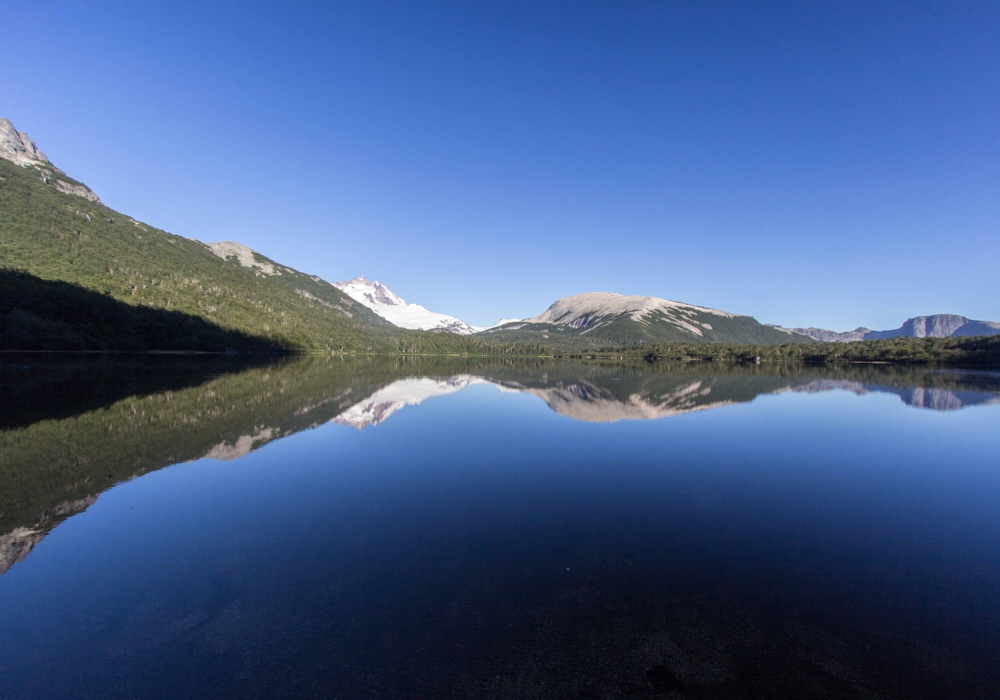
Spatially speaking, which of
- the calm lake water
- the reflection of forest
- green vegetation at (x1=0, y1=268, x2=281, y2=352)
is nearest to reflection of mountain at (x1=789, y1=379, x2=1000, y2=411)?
the reflection of forest

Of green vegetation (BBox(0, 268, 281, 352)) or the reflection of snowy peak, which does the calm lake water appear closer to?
the reflection of snowy peak

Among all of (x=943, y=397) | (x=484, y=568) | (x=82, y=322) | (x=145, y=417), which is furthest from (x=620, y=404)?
(x=82, y=322)

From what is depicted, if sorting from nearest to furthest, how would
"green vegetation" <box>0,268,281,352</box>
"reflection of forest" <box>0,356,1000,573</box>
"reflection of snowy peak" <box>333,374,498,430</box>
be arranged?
1. "reflection of forest" <box>0,356,1000,573</box>
2. "reflection of snowy peak" <box>333,374,498,430</box>
3. "green vegetation" <box>0,268,281,352</box>

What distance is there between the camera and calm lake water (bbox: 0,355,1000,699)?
805 cm

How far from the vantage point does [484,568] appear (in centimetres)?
1212

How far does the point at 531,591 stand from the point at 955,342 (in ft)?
840

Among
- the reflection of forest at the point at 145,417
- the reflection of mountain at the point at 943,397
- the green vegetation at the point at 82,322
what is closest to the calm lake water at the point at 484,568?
the reflection of forest at the point at 145,417

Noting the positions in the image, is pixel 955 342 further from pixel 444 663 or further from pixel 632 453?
pixel 444 663

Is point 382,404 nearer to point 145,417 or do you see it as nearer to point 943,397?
point 145,417

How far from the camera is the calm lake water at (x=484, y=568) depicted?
8.05 m

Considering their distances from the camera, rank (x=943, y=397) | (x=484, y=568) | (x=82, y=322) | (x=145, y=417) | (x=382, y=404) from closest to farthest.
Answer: (x=484, y=568), (x=145, y=417), (x=382, y=404), (x=943, y=397), (x=82, y=322)

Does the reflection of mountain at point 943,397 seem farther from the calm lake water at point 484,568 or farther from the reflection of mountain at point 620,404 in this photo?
the calm lake water at point 484,568

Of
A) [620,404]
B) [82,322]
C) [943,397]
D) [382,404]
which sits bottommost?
[382,404]

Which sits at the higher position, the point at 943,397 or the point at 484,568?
the point at 943,397
